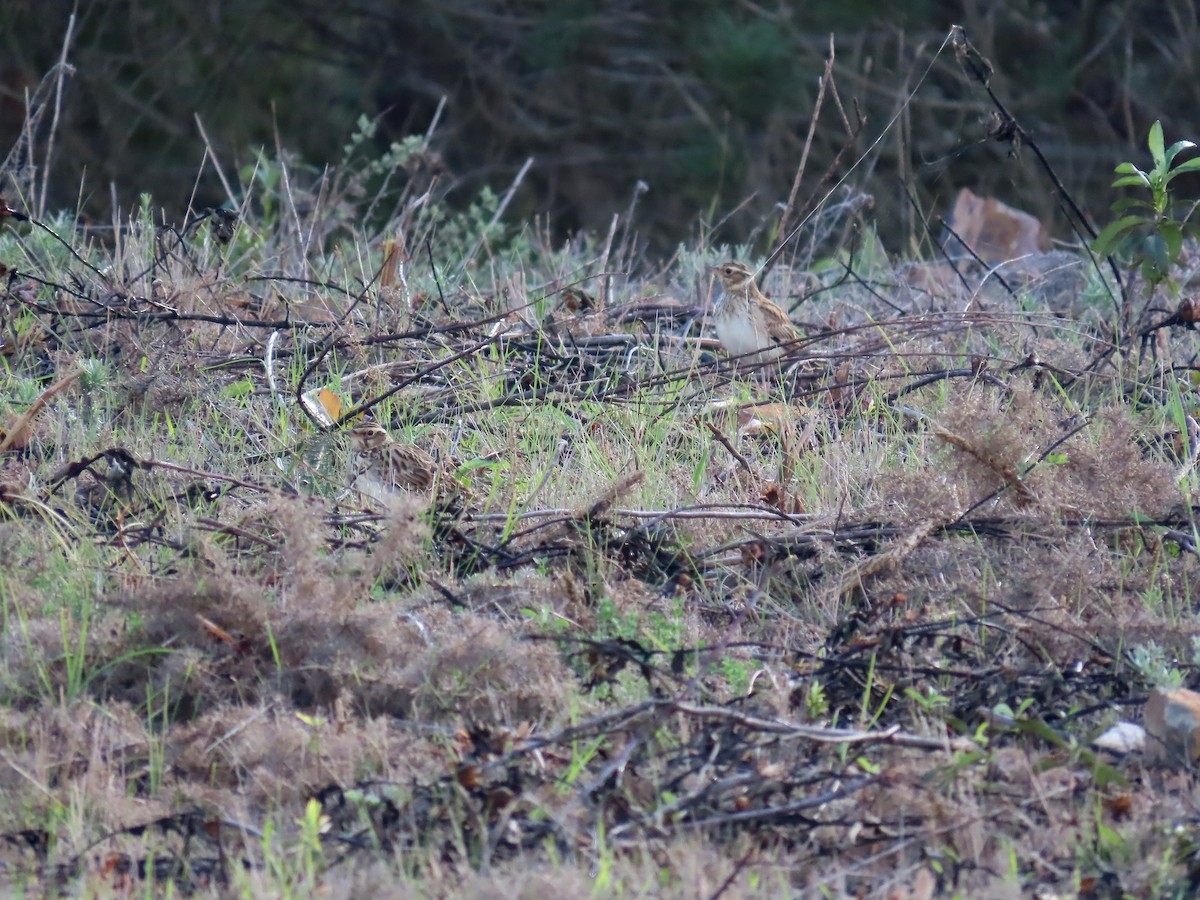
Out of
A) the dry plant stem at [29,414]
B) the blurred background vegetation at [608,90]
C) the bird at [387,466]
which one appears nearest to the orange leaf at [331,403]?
the bird at [387,466]

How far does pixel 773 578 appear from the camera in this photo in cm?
387

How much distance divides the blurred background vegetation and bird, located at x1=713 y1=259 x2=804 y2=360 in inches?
252

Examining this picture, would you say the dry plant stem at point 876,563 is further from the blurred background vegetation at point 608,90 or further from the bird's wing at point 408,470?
the blurred background vegetation at point 608,90

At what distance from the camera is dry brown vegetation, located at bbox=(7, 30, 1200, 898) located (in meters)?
2.80

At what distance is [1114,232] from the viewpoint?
4988 mm

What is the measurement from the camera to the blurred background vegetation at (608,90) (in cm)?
1282

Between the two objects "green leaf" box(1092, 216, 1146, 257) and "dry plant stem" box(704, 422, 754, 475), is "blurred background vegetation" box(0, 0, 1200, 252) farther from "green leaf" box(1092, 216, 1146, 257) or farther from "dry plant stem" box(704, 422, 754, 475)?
"dry plant stem" box(704, 422, 754, 475)

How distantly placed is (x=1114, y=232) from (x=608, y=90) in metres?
10.4

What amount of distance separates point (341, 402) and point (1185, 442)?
104 inches

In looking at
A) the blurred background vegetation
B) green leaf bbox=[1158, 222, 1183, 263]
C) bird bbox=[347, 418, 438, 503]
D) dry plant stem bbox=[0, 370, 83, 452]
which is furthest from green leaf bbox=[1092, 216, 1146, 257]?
the blurred background vegetation

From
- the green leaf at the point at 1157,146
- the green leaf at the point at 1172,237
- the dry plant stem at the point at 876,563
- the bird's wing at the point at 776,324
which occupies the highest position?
the green leaf at the point at 1157,146

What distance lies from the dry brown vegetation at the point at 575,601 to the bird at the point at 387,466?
8 cm

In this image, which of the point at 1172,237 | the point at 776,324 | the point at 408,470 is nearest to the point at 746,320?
the point at 776,324

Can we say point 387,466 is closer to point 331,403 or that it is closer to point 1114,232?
point 331,403
